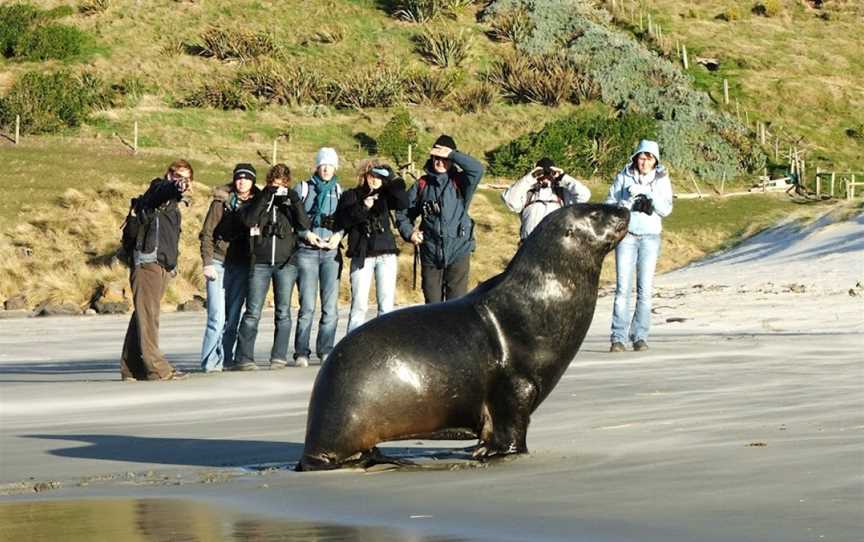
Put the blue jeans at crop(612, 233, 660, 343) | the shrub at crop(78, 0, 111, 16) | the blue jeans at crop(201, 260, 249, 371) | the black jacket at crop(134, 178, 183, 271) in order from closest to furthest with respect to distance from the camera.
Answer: the black jacket at crop(134, 178, 183, 271)
the blue jeans at crop(201, 260, 249, 371)
the blue jeans at crop(612, 233, 660, 343)
the shrub at crop(78, 0, 111, 16)

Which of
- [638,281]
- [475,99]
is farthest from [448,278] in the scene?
[475,99]

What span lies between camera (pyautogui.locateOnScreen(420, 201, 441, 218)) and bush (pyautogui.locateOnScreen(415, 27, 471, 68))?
40.4 meters

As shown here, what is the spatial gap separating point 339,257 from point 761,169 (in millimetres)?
35299

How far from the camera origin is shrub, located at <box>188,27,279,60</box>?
5450 cm

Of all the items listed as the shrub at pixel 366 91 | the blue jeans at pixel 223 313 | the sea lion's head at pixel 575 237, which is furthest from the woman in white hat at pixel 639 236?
the shrub at pixel 366 91

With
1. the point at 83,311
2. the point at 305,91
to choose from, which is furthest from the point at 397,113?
the point at 83,311

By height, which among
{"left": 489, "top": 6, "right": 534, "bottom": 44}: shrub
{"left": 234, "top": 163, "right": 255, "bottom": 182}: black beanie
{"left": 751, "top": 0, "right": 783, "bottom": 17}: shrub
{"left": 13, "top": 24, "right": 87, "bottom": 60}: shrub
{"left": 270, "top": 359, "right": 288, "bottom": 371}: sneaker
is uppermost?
{"left": 751, "top": 0, "right": 783, "bottom": 17}: shrub

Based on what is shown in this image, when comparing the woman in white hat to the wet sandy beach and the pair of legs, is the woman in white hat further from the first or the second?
the pair of legs

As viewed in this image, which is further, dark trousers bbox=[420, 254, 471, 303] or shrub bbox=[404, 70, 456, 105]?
shrub bbox=[404, 70, 456, 105]

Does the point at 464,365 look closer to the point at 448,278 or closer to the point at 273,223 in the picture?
the point at 448,278

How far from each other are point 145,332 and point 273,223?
4.94ft

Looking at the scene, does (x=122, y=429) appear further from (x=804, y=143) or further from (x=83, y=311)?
(x=804, y=143)

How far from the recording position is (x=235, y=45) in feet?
180

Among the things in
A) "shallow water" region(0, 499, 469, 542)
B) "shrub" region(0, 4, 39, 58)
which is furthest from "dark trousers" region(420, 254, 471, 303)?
"shrub" region(0, 4, 39, 58)
